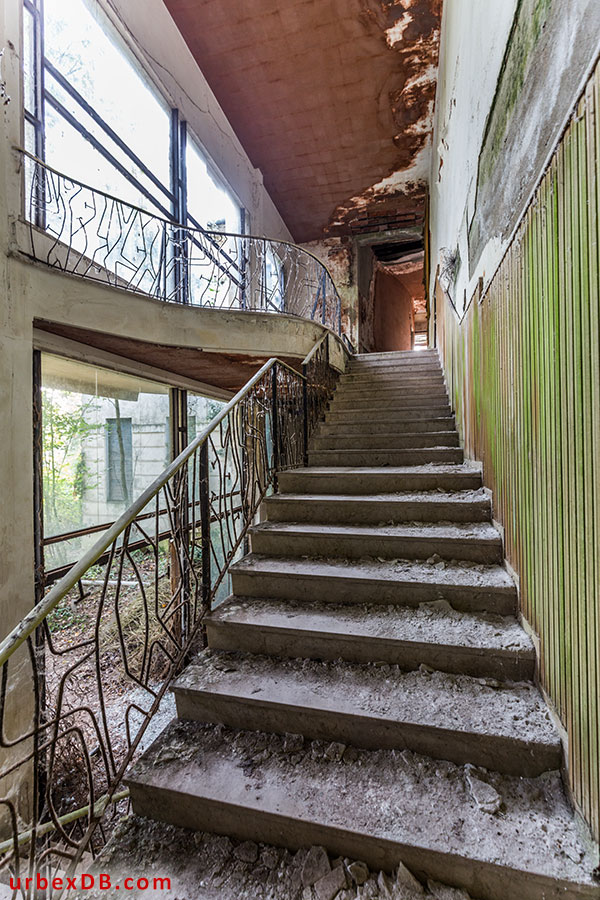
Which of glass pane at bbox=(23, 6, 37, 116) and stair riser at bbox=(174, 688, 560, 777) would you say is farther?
glass pane at bbox=(23, 6, 37, 116)

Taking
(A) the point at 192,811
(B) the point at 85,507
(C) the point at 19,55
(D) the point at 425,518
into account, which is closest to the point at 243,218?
(C) the point at 19,55

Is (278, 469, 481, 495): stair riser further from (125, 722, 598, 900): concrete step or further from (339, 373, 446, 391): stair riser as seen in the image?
(339, 373, 446, 391): stair riser

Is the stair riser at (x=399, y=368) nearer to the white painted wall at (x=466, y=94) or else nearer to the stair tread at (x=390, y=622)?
the white painted wall at (x=466, y=94)

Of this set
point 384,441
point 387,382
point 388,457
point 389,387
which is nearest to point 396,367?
point 387,382

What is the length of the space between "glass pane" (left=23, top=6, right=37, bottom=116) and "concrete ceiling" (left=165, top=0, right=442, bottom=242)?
9.22ft

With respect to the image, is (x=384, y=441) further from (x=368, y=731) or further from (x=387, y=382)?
(x=368, y=731)

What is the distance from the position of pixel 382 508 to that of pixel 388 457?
0.77 metres

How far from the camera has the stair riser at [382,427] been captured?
140 inches

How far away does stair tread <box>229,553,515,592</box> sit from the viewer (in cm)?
192

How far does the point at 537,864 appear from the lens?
3.42 feet

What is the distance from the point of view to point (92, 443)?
4.20m

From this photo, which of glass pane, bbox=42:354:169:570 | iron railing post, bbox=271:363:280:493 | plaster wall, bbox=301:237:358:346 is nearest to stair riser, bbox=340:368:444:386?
iron railing post, bbox=271:363:280:493

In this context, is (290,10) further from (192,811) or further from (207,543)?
(192,811)

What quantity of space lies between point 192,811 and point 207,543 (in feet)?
3.73
